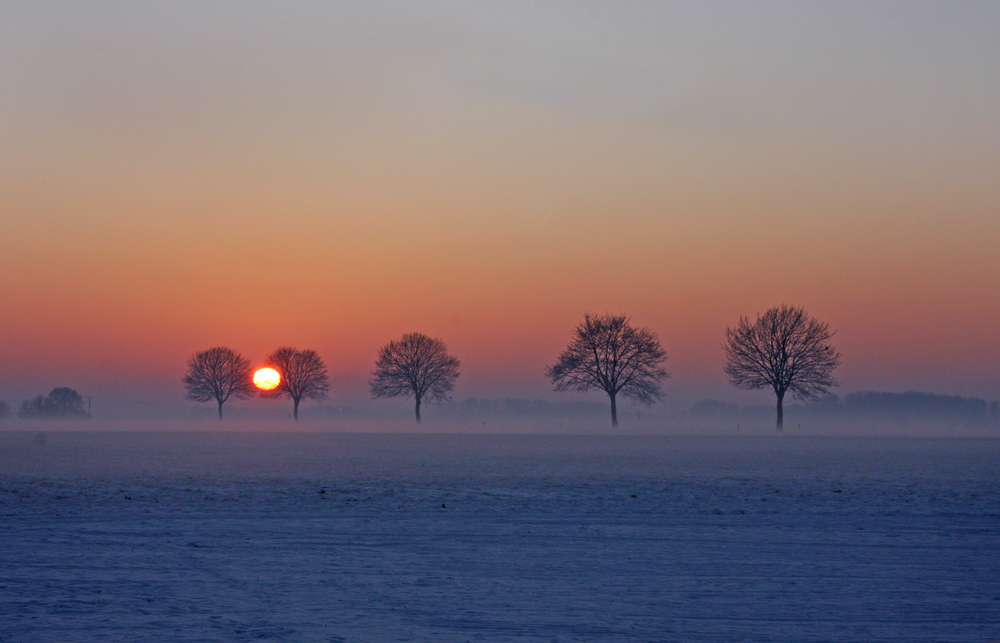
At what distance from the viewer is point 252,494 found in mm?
18953

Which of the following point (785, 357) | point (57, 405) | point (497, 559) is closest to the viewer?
point (497, 559)

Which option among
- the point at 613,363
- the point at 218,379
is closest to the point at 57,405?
the point at 218,379

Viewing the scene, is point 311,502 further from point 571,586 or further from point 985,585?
point 985,585

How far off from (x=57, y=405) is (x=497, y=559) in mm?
163540

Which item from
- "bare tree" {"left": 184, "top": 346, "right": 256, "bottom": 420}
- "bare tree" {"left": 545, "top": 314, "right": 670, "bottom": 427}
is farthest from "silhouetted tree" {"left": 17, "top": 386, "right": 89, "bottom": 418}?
"bare tree" {"left": 545, "top": 314, "right": 670, "bottom": 427}

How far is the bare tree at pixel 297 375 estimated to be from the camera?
345ft

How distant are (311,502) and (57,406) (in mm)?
156015

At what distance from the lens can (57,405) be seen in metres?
150

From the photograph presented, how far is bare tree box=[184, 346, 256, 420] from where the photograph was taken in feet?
353

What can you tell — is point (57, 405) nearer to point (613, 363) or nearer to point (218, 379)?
point (218, 379)

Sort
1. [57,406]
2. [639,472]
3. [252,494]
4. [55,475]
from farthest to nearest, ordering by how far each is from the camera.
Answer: [57,406], [639,472], [55,475], [252,494]

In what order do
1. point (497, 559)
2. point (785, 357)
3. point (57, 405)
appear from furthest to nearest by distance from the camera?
point (57, 405), point (785, 357), point (497, 559)

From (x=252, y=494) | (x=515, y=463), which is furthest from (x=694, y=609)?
(x=515, y=463)

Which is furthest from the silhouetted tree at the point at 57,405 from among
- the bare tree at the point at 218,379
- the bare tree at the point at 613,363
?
the bare tree at the point at 613,363
